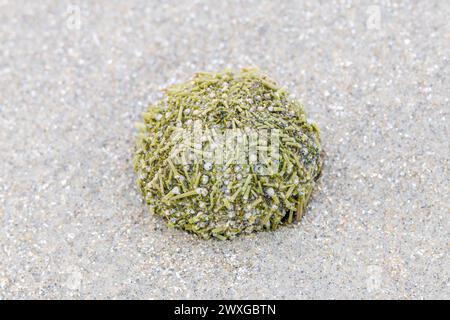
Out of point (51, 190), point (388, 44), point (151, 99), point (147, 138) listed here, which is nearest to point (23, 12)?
point (151, 99)

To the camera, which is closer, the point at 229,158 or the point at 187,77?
the point at 229,158

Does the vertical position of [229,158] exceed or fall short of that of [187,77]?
it falls short

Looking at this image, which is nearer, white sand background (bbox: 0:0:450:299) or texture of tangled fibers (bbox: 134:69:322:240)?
texture of tangled fibers (bbox: 134:69:322:240)

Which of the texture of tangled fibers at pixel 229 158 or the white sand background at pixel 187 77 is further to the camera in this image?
the white sand background at pixel 187 77
